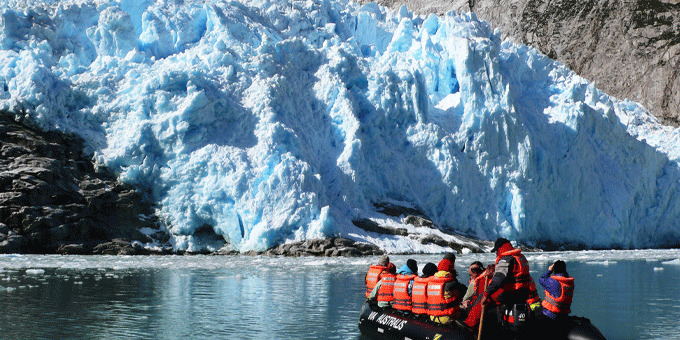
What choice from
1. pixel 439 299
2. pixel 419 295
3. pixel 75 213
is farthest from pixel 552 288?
pixel 75 213

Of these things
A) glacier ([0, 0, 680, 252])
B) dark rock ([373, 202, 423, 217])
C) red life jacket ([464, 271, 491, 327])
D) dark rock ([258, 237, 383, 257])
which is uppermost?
glacier ([0, 0, 680, 252])

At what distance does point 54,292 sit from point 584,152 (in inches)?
1164

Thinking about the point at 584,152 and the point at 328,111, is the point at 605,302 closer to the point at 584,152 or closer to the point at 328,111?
the point at 328,111

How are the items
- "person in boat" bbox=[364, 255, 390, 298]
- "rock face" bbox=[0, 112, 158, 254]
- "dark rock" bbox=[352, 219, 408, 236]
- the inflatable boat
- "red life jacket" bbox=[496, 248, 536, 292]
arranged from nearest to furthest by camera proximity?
"red life jacket" bbox=[496, 248, 536, 292] → the inflatable boat → "person in boat" bbox=[364, 255, 390, 298] → "rock face" bbox=[0, 112, 158, 254] → "dark rock" bbox=[352, 219, 408, 236]

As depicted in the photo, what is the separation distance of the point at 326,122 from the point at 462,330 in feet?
85.1

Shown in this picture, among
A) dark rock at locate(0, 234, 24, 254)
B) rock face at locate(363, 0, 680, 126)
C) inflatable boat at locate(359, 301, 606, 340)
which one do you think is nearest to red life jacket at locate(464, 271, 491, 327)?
inflatable boat at locate(359, 301, 606, 340)

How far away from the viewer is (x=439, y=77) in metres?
38.6

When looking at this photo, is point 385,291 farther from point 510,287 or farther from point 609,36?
point 609,36

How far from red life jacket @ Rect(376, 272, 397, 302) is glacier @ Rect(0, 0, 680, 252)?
17.7 metres

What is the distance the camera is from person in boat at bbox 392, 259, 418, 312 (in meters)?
10.1

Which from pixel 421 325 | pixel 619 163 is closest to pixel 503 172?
pixel 619 163

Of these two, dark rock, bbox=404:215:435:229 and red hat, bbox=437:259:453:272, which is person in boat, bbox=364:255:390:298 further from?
dark rock, bbox=404:215:435:229

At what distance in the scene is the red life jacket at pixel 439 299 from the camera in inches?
346

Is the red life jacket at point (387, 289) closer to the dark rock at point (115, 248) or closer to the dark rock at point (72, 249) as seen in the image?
the dark rock at point (115, 248)
